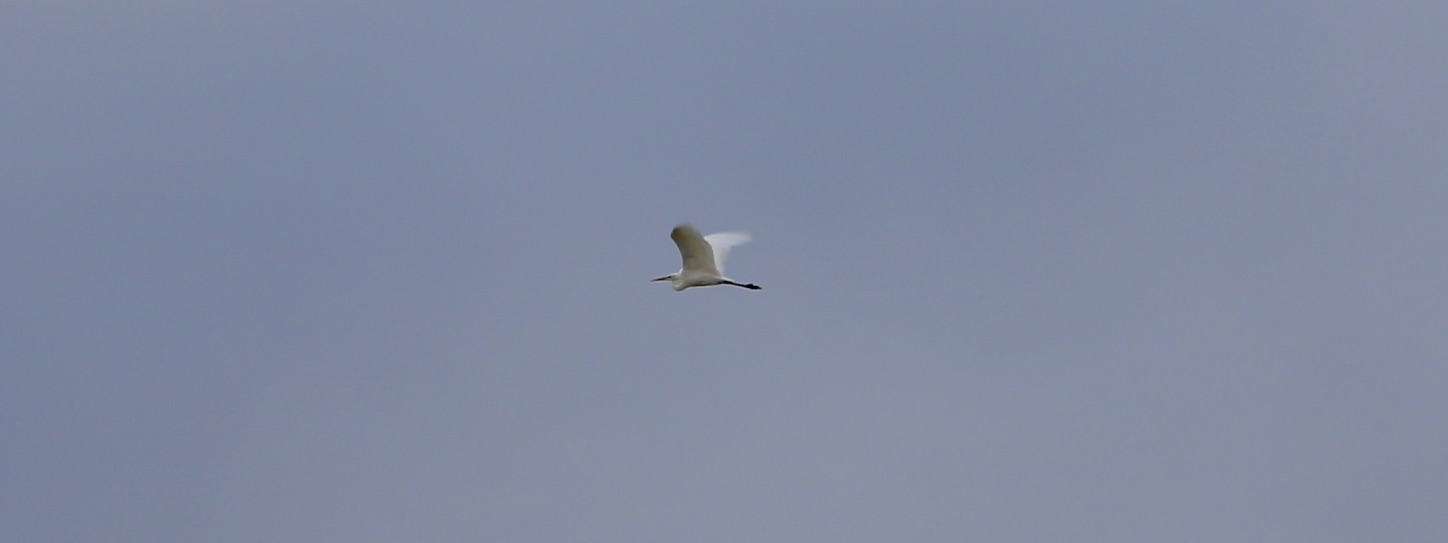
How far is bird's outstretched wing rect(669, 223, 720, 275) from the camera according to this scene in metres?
51.8

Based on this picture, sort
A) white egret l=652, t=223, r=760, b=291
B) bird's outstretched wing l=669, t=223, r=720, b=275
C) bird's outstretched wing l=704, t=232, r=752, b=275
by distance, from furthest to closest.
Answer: bird's outstretched wing l=704, t=232, r=752, b=275 → white egret l=652, t=223, r=760, b=291 → bird's outstretched wing l=669, t=223, r=720, b=275

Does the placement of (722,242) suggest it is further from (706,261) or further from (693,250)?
(693,250)

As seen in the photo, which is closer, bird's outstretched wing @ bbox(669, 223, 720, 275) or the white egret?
bird's outstretched wing @ bbox(669, 223, 720, 275)

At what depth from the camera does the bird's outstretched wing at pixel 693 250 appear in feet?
170

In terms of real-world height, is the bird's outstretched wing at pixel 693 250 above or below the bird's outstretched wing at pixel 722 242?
below

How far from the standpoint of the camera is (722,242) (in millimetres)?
57344

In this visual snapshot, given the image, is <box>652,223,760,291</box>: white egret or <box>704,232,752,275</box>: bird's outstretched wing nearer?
<box>652,223,760,291</box>: white egret

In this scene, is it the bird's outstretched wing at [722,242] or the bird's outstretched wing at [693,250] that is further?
the bird's outstretched wing at [722,242]

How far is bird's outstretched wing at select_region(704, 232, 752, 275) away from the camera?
56750 millimetres

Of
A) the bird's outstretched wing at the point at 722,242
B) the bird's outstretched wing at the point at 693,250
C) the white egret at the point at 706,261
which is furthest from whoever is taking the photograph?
the bird's outstretched wing at the point at 722,242

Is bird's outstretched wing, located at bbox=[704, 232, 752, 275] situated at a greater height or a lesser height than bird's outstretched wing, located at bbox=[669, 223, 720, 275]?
greater

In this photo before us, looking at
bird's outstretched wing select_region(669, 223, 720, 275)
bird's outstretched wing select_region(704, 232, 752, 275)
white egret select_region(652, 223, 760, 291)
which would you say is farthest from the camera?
bird's outstretched wing select_region(704, 232, 752, 275)

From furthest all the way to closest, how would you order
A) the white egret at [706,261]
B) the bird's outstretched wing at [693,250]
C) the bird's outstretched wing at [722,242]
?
the bird's outstretched wing at [722,242], the white egret at [706,261], the bird's outstretched wing at [693,250]

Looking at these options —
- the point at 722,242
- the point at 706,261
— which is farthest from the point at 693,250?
the point at 722,242
